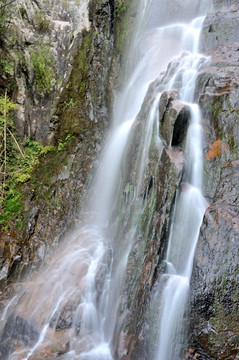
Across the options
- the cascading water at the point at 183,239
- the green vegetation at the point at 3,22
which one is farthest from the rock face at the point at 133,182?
the green vegetation at the point at 3,22

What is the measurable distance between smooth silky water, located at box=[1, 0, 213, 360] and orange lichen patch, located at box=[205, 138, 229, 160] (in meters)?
0.20

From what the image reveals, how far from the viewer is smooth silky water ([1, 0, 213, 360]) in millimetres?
4664

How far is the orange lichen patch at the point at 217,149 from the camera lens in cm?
518

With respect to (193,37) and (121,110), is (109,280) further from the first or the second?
(193,37)

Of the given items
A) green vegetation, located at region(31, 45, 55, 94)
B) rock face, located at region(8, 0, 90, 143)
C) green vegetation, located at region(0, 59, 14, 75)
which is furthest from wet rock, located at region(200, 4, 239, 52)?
green vegetation, located at region(0, 59, 14, 75)

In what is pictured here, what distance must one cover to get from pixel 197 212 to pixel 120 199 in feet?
8.16

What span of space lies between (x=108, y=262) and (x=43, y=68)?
7768mm

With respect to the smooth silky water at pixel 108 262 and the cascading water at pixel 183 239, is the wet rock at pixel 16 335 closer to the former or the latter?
the smooth silky water at pixel 108 262

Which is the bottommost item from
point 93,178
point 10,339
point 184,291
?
point 10,339

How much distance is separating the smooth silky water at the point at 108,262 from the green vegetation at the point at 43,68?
3516 millimetres

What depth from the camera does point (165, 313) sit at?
13.8 ft

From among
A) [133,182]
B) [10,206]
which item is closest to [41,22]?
[10,206]

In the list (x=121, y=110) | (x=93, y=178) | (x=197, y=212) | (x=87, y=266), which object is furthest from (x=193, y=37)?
(x=87, y=266)

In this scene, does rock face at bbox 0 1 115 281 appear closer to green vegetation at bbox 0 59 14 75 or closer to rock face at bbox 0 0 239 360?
rock face at bbox 0 0 239 360
